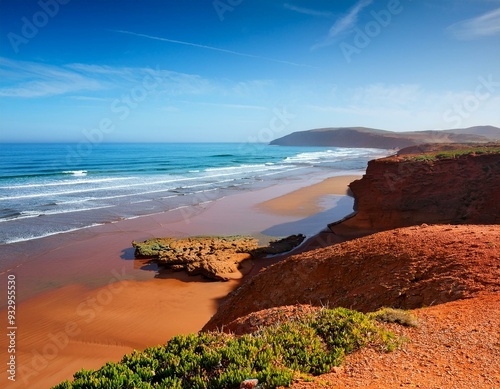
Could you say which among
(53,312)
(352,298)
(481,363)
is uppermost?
(481,363)

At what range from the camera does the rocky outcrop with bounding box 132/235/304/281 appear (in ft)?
45.7

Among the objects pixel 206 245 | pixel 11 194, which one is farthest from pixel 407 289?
pixel 11 194

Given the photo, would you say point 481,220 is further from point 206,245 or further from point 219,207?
point 219,207

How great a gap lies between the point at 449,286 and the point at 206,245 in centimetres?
1093

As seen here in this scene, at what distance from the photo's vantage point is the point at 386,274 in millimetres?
8133

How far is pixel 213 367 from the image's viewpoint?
4426 mm

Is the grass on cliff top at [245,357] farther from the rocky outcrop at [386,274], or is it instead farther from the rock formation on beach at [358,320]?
the rocky outcrop at [386,274]

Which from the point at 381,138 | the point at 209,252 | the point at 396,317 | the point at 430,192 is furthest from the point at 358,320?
the point at 381,138

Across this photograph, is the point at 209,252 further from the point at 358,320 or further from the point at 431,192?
the point at 431,192

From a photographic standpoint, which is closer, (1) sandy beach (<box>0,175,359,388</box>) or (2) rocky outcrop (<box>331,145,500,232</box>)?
(1) sandy beach (<box>0,175,359,388</box>)

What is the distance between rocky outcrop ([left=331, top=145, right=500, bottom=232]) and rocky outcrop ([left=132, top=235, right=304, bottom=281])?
4.46 metres

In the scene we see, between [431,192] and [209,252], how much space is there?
1129 cm
